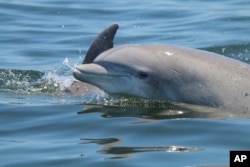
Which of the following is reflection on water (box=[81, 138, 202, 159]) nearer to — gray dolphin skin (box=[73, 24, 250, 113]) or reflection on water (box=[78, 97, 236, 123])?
reflection on water (box=[78, 97, 236, 123])

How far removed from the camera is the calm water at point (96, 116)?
8.34 metres

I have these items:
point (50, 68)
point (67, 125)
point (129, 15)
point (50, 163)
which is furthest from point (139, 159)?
point (129, 15)

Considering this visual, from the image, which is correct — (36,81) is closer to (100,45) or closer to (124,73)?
(100,45)

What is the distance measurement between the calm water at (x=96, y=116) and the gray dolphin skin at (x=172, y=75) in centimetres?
15

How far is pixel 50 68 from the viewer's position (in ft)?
47.8

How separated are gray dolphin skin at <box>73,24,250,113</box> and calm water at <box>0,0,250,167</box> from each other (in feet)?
0.49

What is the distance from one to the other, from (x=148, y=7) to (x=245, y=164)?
48.1ft

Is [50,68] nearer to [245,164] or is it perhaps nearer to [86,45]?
[86,45]

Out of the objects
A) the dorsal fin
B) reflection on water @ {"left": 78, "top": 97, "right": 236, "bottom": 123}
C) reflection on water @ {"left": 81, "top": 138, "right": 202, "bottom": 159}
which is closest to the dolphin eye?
reflection on water @ {"left": 78, "top": 97, "right": 236, "bottom": 123}

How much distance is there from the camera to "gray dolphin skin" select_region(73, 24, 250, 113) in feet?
32.6

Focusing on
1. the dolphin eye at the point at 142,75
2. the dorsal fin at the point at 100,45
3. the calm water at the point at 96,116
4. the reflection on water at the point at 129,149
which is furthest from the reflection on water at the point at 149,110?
the reflection on water at the point at 129,149

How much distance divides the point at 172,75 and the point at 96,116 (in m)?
0.95

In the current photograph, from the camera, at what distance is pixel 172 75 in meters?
9.97

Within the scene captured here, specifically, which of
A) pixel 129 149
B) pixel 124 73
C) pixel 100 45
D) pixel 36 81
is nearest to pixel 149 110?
pixel 124 73
